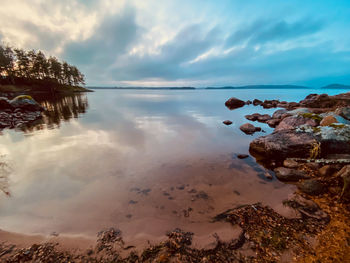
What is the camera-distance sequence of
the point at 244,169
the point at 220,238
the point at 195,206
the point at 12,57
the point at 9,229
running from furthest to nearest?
the point at 12,57 < the point at 244,169 < the point at 195,206 < the point at 9,229 < the point at 220,238

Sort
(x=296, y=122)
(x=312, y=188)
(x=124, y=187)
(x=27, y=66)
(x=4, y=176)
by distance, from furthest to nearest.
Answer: (x=27, y=66) → (x=296, y=122) → (x=4, y=176) → (x=124, y=187) → (x=312, y=188)

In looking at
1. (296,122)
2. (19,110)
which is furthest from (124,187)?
(19,110)

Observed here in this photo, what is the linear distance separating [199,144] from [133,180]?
585cm

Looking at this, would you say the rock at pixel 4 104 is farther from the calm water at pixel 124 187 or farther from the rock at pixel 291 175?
the rock at pixel 291 175

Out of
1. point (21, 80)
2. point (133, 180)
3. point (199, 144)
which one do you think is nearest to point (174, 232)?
point (133, 180)

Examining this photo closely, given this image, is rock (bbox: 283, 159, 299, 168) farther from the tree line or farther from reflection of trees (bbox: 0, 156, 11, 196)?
the tree line

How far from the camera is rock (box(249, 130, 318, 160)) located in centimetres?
728

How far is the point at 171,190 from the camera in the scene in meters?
5.34

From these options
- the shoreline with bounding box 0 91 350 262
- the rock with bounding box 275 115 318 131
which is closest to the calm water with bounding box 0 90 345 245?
the shoreline with bounding box 0 91 350 262

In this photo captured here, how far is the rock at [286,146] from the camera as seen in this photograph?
Answer: 7277 mm

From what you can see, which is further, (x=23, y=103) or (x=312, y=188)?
(x=23, y=103)

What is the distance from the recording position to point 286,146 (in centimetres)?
753

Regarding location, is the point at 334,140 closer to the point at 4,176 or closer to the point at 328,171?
the point at 328,171

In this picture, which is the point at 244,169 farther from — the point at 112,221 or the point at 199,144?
the point at 112,221
